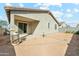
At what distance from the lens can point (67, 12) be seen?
5016 mm

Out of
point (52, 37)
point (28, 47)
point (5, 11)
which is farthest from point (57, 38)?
point (5, 11)

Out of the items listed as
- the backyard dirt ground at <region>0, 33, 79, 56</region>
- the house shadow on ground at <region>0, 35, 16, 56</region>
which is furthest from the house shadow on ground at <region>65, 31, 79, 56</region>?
the house shadow on ground at <region>0, 35, 16, 56</region>

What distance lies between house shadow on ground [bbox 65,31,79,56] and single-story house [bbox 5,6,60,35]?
0.85 feet

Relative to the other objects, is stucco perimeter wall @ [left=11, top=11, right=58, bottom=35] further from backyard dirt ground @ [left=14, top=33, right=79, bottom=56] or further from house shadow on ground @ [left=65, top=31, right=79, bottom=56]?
house shadow on ground @ [left=65, top=31, right=79, bottom=56]

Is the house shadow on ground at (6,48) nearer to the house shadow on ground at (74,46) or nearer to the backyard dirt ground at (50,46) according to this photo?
the backyard dirt ground at (50,46)

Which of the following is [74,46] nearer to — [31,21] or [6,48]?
[31,21]

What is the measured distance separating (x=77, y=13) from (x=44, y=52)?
65 cm

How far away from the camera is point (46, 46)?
5043mm

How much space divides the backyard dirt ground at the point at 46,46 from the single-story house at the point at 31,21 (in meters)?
0.10

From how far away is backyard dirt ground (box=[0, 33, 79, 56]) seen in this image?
5.02 m

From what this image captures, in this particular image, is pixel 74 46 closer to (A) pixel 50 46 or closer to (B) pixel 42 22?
(A) pixel 50 46

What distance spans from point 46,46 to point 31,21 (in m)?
0.37

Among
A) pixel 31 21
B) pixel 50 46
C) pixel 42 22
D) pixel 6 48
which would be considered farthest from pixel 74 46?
pixel 6 48

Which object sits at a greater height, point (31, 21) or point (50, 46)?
point (31, 21)
